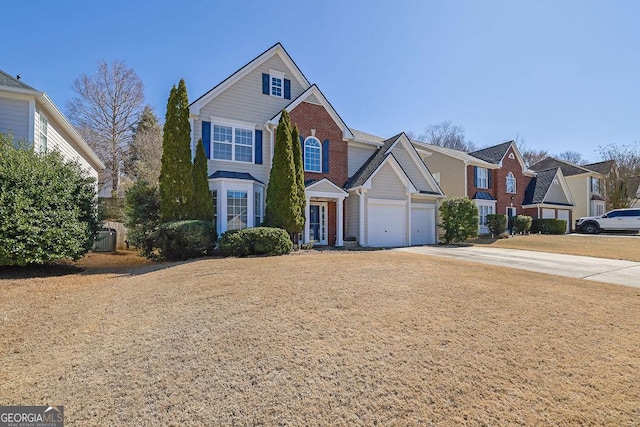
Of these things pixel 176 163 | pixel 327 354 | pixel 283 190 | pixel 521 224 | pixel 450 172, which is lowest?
pixel 327 354

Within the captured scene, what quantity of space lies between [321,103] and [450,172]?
1486cm

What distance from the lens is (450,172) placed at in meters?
26.3

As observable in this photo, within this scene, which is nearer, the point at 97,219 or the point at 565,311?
the point at 565,311

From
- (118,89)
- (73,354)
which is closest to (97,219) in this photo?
(73,354)

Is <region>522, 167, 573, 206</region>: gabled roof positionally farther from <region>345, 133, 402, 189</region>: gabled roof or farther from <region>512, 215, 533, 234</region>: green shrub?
<region>345, 133, 402, 189</region>: gabled roof

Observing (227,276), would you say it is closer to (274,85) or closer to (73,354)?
(73,354)

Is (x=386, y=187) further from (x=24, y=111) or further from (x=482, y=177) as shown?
(x=24, y=111)

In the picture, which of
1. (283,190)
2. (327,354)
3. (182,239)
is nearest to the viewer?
(327,354)

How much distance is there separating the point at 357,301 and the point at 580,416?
300cm

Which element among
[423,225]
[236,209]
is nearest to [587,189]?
[423,225]

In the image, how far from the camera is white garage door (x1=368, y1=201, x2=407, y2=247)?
16.5 meters

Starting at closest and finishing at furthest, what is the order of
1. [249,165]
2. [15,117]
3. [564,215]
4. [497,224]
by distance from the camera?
[15,117] < [249,165] < [497,224] < [564,215]

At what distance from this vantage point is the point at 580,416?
2.74m

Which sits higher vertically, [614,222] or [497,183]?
[497,183]
